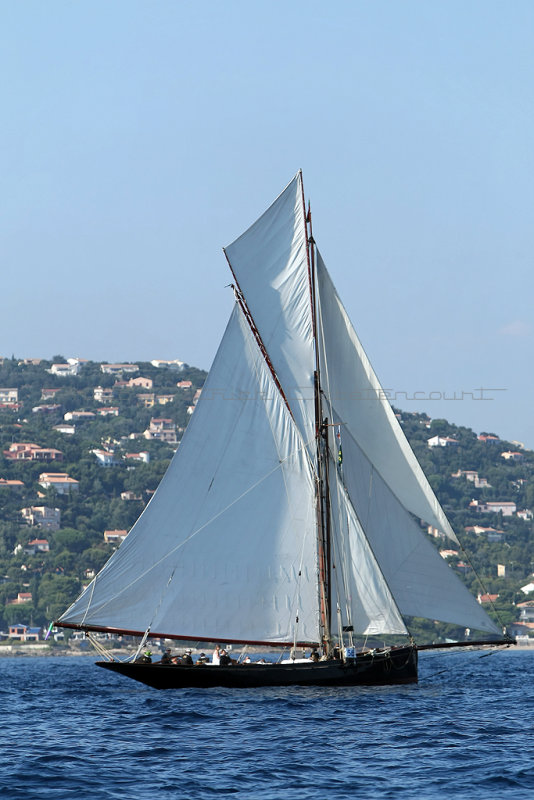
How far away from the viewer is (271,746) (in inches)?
1272

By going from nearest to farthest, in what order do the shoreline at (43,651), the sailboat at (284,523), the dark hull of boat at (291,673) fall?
the dark hull of boat at (291,673), the sailboat at (284,523), the shoreline at (43,651)

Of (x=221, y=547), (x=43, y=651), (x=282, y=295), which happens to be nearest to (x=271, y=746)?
(x=221, y=547)

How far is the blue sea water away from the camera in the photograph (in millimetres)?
26969

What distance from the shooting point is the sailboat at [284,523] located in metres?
45.3

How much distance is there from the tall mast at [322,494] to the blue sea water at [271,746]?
3108 millimetres

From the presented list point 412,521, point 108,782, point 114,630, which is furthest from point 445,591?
point 108,782

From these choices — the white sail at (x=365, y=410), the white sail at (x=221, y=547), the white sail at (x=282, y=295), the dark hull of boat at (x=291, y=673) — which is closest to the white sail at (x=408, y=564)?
the white sail at (x=365, y=410)

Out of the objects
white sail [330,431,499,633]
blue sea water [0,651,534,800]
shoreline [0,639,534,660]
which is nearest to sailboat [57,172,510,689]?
white sail [330,431,499,633]

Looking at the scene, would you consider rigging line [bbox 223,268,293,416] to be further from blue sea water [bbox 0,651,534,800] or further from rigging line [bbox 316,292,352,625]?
blue sea water [bbox 0,651,534,800]

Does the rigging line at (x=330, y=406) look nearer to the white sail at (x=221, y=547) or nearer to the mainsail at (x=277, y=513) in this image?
the mainsail at (x=277, y=513)

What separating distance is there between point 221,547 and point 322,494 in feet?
14.4

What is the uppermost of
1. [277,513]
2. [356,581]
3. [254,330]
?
[254,330]

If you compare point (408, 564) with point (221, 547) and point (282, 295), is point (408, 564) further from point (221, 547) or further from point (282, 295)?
point (282, 295)

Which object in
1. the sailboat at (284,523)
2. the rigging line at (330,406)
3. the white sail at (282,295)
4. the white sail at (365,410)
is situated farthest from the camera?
the white sail at (282,295)
